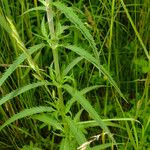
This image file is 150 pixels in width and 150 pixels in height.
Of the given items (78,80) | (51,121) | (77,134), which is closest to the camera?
(77,134)

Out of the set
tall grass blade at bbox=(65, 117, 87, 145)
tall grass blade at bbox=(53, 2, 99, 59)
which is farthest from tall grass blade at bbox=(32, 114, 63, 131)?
tall grass blade at bbox=(53, 2, 99, 59)

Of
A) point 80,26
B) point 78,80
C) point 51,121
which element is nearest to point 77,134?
point 51,121

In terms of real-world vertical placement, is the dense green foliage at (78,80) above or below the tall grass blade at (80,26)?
below

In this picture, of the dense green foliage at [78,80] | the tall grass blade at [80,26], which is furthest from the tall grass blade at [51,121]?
the tall grass blade at [80,26]

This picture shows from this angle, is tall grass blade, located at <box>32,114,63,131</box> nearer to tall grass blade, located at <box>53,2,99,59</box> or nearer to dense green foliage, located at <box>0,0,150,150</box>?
dense green foliage, located at <box>0,0,150,150</box>

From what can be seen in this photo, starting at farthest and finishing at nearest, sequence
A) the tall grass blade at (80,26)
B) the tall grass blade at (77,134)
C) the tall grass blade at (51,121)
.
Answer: the tall grass blade at (51,121), the tall grass blade at (77,134), the tall grass blade at (80,26)

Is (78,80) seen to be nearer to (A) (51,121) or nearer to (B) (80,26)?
(A) (51,121)

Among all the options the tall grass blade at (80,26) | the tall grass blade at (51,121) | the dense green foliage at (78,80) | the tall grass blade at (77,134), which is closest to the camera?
the tall grass blade at (80,26)

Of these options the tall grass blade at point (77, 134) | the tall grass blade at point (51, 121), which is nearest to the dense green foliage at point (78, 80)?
the tall grass blade at point (51, 121)

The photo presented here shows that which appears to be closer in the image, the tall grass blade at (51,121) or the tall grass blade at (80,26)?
the tall grass blade at (80,26)

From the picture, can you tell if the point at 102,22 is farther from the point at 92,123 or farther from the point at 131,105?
the point at 92,123

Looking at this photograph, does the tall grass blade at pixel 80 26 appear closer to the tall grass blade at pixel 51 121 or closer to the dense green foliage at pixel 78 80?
the tall grass blade at pixel 51 121
